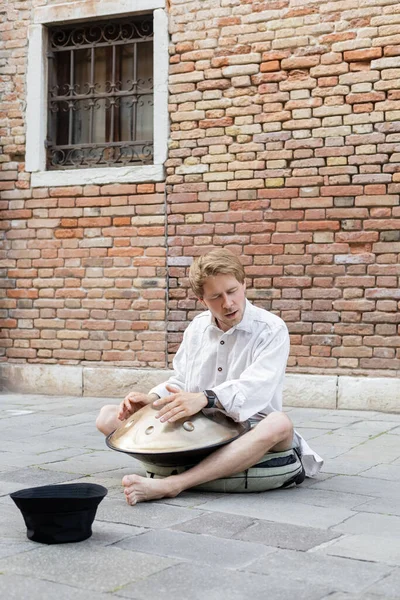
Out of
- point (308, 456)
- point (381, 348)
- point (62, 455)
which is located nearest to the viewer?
point (308, 456)

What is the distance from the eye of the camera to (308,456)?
4508mm

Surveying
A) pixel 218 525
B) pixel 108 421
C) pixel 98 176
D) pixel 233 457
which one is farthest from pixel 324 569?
pixel 98 176

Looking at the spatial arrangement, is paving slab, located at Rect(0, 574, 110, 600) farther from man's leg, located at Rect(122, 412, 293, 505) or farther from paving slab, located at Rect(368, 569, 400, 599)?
man's leg, located at Rect(122, 412, 293, 505)

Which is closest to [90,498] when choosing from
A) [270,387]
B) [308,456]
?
[270,387]

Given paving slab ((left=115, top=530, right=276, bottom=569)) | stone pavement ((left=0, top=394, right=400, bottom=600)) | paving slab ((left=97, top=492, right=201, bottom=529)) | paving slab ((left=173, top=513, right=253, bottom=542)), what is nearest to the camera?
stone pavement ((left=0, top=394, right=400, bottom=600))

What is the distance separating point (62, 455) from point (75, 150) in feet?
13.7

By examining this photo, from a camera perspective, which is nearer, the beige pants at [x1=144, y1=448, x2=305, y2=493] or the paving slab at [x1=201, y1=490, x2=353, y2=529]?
the paving slab at [x1=201, y1=490, x2=353, y2=529]

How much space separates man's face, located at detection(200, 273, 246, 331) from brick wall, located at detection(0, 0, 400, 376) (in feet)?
11.5

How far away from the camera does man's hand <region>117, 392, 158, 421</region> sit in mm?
4340

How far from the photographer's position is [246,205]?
7934mm

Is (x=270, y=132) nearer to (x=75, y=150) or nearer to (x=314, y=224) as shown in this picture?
(x=314, y=224)

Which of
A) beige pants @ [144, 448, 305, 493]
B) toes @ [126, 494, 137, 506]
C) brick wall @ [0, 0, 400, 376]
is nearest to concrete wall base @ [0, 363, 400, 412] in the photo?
brick wall @ [0, 0, 400, 376]

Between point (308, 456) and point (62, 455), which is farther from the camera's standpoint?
point (62, 455)

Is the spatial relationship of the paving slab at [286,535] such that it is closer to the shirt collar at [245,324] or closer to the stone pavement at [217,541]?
the stone pavement at [217,541]
